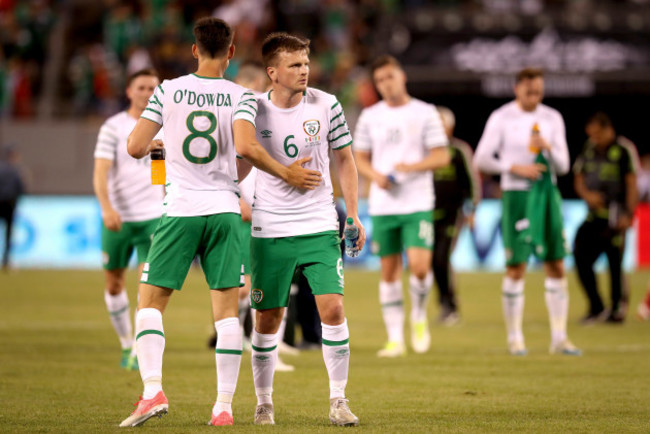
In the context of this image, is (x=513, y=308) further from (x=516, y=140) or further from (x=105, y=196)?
(x=105, y=196)

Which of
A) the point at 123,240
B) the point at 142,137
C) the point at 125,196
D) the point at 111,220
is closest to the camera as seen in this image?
the point at 142,137

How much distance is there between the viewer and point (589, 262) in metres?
14.4

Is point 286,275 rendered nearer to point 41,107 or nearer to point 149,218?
point 149,218

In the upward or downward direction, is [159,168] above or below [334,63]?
below

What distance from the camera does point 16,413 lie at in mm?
7066

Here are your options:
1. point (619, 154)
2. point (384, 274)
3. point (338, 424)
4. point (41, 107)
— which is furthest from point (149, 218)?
point (41, 107)

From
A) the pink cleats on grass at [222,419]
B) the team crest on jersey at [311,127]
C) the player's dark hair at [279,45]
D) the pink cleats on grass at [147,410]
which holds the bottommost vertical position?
the pink cleats on grass at [222,419]

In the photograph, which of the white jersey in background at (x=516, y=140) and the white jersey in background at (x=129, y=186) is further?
the white jersey in background at (x=516, y=140)

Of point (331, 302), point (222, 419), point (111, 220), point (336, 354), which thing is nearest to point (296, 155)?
point (331, 302)

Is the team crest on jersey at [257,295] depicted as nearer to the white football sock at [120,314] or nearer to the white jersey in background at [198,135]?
the white jersey in background at [198,135]

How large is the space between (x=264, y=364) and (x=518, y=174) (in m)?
4.40

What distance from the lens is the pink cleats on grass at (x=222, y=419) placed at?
6566mm

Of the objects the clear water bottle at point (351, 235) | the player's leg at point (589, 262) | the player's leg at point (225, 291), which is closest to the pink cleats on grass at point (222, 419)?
the player's leg at point (225, 291)

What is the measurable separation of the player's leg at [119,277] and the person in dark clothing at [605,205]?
6740mm
